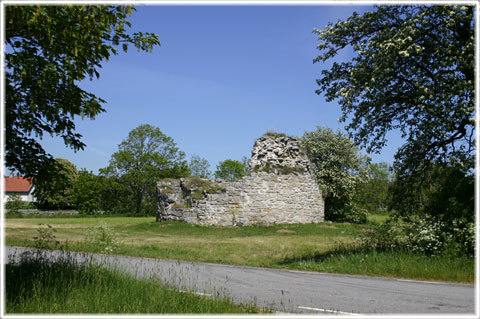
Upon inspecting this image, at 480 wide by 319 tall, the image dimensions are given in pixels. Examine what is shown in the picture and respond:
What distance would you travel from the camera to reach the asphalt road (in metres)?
6.53

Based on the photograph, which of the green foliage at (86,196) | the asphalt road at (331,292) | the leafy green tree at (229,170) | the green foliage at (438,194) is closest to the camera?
the asphalt road at (331,292)

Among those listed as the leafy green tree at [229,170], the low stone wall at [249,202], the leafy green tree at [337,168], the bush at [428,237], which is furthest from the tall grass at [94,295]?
the leafy green tree at [229,170]

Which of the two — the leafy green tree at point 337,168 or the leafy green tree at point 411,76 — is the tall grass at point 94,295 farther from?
the leafy green tree at point 337,168

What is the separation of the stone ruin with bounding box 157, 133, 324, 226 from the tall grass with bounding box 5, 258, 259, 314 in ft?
66.6

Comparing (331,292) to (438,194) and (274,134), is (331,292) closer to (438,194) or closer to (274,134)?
(438,194)

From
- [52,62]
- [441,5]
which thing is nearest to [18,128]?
[52,62]

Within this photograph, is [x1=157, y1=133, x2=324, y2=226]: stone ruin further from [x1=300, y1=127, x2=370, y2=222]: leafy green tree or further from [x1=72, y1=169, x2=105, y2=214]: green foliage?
[x1=72, y1=169, x2=105, y2=214]: green foliage

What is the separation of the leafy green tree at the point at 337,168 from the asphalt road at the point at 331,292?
27742 millimetres

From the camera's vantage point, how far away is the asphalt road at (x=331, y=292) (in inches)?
257

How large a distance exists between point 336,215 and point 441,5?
29.4 m

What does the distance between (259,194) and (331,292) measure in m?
20.5

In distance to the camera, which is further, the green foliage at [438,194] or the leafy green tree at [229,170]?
the leafy green tree at [229,170]

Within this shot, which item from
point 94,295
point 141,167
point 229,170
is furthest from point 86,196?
point 94,295

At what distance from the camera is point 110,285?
690 centimetres
